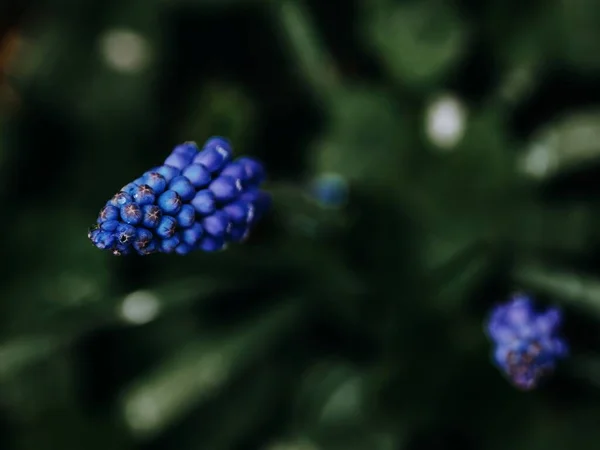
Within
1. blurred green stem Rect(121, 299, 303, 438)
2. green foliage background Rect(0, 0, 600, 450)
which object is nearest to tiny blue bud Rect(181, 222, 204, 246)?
green foliage background Rect(0, 0, 600, 450)

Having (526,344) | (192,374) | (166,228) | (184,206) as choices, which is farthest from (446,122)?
(166,228)

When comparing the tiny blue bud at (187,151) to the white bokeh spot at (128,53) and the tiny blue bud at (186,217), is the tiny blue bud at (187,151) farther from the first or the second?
the white bokeh spot at (128,53)

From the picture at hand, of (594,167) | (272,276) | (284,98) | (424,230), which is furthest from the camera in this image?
(284,98)

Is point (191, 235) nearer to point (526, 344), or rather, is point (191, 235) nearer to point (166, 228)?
point (166, 228)

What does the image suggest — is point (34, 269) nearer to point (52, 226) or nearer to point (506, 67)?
point (52, 226)

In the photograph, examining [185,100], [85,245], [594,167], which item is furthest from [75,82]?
[594,167]

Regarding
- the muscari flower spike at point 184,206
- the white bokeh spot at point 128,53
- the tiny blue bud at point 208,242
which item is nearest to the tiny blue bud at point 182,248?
the muscari flower spike at point 184,206

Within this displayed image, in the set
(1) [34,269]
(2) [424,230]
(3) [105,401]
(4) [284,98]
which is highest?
(4) [284,98]
